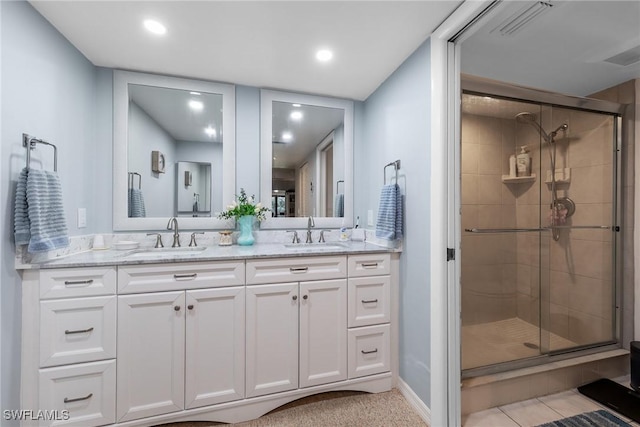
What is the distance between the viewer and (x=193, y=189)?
2070 millimetres

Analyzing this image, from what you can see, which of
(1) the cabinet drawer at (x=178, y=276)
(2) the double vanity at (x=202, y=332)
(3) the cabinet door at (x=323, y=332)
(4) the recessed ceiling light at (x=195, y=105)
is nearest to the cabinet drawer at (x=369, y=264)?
(2) the double vanity at (x=202, y=332)

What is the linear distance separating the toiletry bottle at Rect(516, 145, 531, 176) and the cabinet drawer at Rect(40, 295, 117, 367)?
3.31m

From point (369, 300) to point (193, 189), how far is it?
5.23 ft

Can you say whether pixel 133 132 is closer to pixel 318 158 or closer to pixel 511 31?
pixel 318 158

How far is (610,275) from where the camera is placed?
7.11ft

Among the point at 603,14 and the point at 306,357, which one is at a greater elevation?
the point at 603,14

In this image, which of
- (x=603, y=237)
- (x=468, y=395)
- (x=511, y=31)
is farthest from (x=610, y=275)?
(x=511, y=31)

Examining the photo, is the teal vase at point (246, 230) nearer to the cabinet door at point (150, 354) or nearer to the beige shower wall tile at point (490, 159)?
the cabinet door at point (150, 354)

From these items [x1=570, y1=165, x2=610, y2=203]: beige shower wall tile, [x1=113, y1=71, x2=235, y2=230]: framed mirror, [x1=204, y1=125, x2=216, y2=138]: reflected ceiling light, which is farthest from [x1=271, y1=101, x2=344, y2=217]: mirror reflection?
[x1=570, y1=165, x2=610, y2=203]: beige shower wall tile

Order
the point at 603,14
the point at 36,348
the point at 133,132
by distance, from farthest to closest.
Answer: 1. the point at 133,132
2. the point at 603,14
3. the point at 36,348

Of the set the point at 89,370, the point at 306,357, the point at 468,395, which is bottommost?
the point at 468,395

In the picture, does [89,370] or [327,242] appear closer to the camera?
[89,370]

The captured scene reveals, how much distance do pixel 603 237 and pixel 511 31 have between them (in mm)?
1946

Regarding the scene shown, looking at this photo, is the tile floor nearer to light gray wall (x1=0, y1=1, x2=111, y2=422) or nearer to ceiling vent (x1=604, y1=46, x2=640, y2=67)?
ceiling vent (x1=604, y1=46, x2=640, y2=67)
